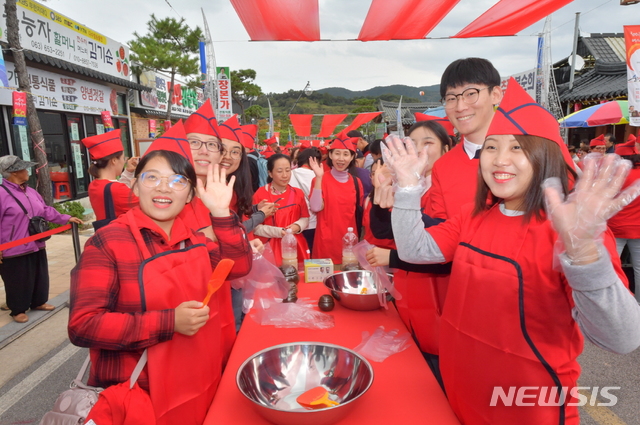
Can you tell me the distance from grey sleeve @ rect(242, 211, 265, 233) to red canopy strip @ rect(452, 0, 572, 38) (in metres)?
3.68

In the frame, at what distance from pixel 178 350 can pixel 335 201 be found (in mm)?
3113

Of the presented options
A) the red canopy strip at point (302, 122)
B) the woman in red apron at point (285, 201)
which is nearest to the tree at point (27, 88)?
the woman in red apron at point (285, 201)

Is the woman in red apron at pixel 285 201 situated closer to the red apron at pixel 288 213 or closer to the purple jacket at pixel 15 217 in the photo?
the red apron at pixel 288 213

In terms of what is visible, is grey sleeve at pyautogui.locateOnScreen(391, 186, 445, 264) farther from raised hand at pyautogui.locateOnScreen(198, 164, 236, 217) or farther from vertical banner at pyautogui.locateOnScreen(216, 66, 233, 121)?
vertical banner at pyautogui.locateOnScreen(216, 66, 233, 121)

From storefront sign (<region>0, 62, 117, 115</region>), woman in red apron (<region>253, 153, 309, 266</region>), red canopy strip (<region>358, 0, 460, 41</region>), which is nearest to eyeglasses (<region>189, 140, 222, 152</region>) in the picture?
woman in red apron (<region>253, 153, 309, 266</region>)

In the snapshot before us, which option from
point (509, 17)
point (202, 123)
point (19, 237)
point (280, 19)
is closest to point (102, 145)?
point (19, 237)

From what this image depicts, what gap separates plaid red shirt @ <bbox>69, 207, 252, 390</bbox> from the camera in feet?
4.44

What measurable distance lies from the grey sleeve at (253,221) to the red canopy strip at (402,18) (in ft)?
9.66

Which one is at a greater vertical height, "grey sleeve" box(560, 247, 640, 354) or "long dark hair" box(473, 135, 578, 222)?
"long dark hair" box(473, 135, 578, 222)

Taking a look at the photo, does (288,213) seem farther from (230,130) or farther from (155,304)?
Result: (155,304)

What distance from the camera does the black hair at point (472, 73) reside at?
81.0 inches

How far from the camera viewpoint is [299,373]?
167cm

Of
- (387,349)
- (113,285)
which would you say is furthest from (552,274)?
(113,285)

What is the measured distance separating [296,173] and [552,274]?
13.9ft
